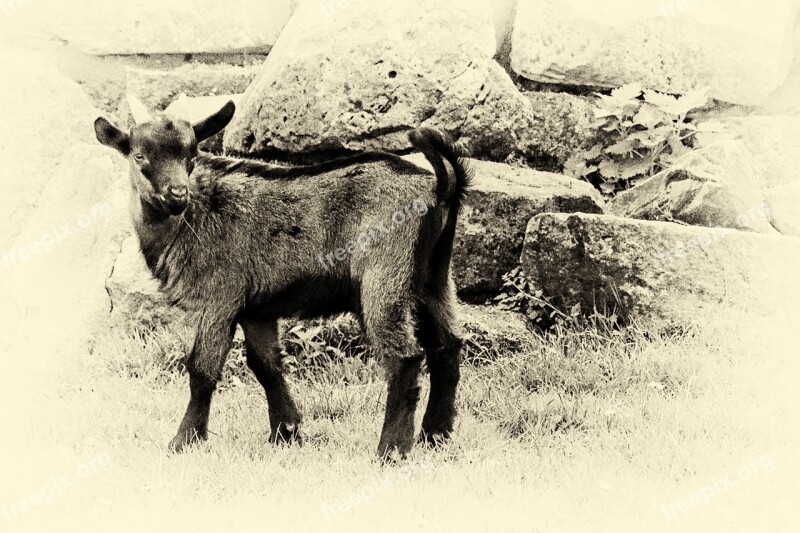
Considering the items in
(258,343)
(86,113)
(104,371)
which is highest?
(86,113)

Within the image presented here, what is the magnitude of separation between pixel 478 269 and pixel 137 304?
7.99ft

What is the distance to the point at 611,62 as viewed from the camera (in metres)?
7.75

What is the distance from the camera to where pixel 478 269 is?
7.01 meters

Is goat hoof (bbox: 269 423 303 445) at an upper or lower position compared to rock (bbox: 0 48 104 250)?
lower

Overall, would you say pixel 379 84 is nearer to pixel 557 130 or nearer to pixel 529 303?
pixel 557 130

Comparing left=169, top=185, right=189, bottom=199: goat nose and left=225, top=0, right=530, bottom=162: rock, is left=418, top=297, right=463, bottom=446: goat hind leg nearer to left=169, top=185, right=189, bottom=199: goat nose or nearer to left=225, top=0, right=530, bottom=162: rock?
left=169, top=185, right=189, bottom=199: goat nose

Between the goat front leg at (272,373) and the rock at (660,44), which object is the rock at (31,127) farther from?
the rock at (660,44)

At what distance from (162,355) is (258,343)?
4.85 ft

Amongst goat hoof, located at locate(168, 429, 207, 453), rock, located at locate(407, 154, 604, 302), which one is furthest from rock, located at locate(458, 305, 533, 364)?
goat hoof, located at locate(168, 429, 207, 453)

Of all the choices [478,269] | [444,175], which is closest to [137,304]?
[478,269]

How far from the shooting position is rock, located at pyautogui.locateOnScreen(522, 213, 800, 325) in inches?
259

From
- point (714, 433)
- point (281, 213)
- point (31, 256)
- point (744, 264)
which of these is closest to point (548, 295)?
point (744, 264)

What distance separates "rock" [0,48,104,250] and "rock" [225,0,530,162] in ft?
5.79

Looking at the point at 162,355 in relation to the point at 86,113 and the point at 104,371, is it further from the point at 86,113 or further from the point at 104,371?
the point at 86,113
